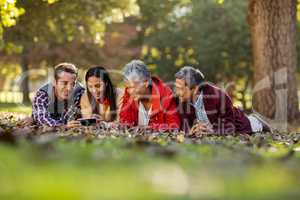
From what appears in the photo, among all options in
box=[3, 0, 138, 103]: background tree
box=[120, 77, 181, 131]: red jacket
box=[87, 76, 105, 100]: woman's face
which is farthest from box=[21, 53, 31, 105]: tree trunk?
box=[120, 77, 181, 131]: red jacket

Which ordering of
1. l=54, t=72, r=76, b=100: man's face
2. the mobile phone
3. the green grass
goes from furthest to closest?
l=54, t=72, r=76, b=100: man's face → the mobile phone → the green grass

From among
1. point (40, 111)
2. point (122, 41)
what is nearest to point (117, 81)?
point (122, 41)

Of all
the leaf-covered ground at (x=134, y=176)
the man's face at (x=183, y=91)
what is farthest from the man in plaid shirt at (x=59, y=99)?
the leaf-covered ground at (x=134, y=176)

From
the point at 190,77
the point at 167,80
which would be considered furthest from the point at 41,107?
the point at 167,80

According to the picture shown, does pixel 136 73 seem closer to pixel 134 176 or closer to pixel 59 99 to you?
pixel 59 99

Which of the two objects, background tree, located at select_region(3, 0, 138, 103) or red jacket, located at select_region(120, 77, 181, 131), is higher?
background tree, located at select_region(3, 0, 138, 103)

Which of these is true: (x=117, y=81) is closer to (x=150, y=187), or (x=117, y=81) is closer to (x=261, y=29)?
(x=261, y=29)

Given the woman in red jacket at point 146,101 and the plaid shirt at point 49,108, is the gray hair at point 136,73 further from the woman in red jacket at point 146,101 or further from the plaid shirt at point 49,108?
the plaid shirt at point 49,108

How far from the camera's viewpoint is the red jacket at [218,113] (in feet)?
33.1

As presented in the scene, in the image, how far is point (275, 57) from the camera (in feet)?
51.0

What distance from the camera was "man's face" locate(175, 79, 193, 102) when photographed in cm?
999

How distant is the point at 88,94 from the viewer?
10.6 metres

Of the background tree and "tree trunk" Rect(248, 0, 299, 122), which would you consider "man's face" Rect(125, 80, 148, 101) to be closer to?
"tree trunk" Rect(248, 0, 299, 122)

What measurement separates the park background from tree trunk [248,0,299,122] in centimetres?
2
